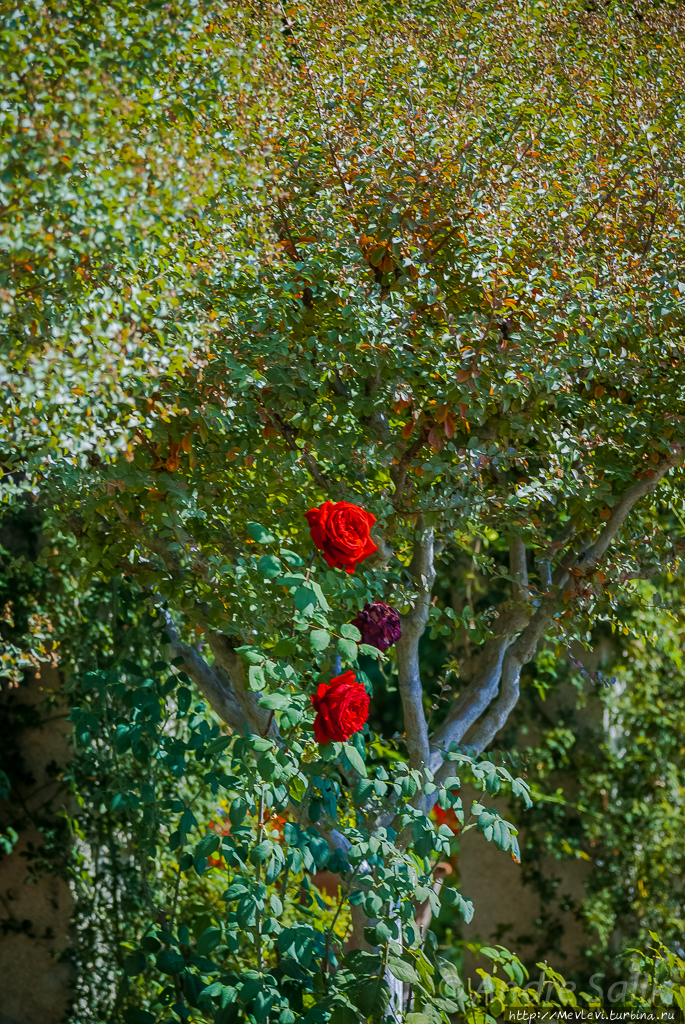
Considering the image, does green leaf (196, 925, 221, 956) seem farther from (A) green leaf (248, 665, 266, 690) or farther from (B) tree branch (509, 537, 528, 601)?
(B) tree branch (509, 537, 528, 601)

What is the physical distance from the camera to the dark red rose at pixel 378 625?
203cm

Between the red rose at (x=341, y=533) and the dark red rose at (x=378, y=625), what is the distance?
Answer: 42cm

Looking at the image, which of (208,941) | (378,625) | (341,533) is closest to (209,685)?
(378,625)

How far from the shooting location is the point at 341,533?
161 cm

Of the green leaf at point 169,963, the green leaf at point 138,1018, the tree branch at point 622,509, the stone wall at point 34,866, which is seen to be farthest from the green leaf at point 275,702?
the stone wall at point 34,866

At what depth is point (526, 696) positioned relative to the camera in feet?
14.7

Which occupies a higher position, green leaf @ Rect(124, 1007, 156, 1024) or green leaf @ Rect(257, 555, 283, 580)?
green leaf @ Rect(257, 555, 283, 580)

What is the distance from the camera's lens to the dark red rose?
2.03 m

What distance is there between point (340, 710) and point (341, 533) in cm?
33

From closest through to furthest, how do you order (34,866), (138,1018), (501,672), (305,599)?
(305,599) < (138,1018) < (501,672) < (34,866)

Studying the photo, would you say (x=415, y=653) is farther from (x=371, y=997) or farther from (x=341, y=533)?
(x=371, y=997)

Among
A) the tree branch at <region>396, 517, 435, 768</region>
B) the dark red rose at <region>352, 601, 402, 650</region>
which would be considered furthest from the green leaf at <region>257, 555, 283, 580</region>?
the tree branch at <region>396, 517, 435, 768</region>

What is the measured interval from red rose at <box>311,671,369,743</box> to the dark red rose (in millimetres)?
407

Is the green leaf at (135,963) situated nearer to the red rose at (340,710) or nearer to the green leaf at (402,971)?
the green leaf at (402,971)
